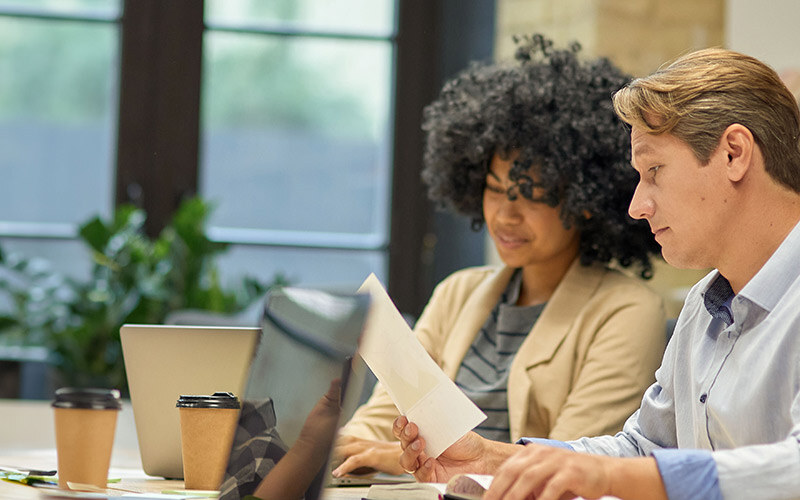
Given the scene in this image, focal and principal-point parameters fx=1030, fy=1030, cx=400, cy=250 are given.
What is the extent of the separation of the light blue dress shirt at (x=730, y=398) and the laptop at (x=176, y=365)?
531 millimetres

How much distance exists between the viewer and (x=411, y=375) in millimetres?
1368

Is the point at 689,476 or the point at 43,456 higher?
the point at 689,476

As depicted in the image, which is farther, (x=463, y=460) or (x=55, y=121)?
(x=55, y=121)

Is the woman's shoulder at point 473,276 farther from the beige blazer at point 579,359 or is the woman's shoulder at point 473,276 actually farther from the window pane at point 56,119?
the window pane at point 56,119

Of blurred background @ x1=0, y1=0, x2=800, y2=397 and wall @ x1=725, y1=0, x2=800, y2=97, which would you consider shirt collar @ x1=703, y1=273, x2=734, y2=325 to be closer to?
wall @ x1=725, y1=0, x2=800, y2=97

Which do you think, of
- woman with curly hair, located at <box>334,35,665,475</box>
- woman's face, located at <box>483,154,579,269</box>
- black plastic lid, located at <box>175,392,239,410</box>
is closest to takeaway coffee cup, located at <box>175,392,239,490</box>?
black plastic lid, located at <box>175,392,239,410</box>

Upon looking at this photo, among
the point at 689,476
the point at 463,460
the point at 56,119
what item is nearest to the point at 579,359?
the point at 463,460

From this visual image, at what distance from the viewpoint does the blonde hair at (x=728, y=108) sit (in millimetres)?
1367

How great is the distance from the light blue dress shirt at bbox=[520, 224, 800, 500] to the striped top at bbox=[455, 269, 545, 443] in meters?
0.48

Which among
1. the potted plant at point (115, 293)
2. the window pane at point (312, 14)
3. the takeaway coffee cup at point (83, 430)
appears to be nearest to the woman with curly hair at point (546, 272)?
the takeaway coffee cup at point (83, 430)

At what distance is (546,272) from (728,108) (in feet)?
3.18

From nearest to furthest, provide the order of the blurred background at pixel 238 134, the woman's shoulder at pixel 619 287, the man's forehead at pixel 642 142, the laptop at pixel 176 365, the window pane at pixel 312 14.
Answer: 1. the man's forehead at pixel 642 142
2. the laptop at pixel 176 365
3. the woman's shoulder at pixel 619 287
4. the blurred background at pixel 238 134
5. the window pane at pixel 312 14

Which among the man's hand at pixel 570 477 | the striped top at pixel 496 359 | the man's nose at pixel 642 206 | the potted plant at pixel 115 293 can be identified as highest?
the man's nose at pixel 642 206

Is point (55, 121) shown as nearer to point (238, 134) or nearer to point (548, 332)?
point (238, 134)
